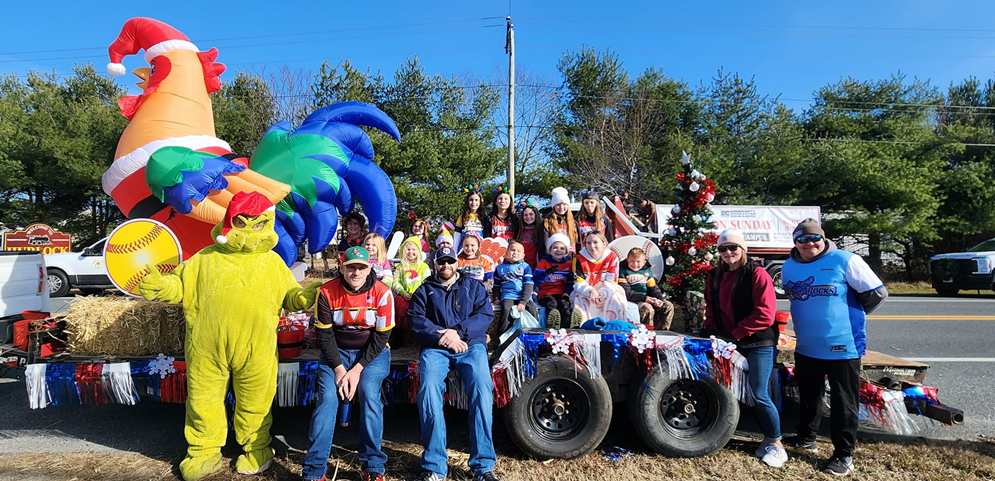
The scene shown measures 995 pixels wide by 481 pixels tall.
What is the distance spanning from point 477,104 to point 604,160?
5.56 meters

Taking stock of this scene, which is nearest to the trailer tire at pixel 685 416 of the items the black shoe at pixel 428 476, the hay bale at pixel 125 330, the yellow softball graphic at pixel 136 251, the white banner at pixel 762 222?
the black shoe at pixel 428 476

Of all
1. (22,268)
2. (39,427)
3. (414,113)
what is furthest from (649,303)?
(414,113)

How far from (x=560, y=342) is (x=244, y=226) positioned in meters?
2.34

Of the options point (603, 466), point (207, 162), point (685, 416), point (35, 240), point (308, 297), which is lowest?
point (603, 466)

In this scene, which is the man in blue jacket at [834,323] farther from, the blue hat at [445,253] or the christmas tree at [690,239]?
the blue hat at [445,253]

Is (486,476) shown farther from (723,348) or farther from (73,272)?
(73,272)

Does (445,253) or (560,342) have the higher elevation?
(445,253)

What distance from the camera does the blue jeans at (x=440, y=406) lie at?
11.0 feet

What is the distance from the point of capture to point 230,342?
3471 mm

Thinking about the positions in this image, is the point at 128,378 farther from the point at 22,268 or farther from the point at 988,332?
the point at 988,332

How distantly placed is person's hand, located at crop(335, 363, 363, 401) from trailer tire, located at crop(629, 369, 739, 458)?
195 centimetres

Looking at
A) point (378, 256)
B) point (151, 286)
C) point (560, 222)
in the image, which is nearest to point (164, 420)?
point (151, 286)

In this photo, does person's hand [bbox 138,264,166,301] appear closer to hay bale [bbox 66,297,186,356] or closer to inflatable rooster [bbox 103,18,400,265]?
hay bale [bbox 66,297,186,356]

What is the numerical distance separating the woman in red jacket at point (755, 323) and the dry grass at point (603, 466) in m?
0.22
